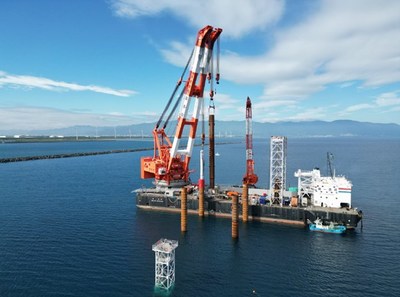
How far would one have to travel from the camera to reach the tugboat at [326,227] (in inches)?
2361

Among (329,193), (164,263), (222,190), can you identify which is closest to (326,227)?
(329,193)

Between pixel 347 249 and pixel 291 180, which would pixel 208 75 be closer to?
pixel 347 249

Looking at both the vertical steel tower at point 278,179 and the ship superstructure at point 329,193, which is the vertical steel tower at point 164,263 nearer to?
the vertical steel tower at point 278,179

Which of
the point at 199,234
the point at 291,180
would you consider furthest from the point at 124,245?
the point at 291,180

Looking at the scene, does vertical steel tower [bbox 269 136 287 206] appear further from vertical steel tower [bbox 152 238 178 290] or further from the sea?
vertical steel tower [bbox 152 238 178 290]

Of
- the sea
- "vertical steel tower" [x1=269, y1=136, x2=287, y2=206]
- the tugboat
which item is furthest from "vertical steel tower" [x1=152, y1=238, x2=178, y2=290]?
"vertical steel tower" [x1=269, y1=136, x2=287, y2=206]

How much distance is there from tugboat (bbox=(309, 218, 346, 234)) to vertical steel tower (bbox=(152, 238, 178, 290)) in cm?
3395

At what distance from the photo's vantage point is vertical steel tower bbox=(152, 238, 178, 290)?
122ft

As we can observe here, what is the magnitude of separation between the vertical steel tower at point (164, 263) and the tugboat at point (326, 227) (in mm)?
33953

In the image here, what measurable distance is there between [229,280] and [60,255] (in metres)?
27.3

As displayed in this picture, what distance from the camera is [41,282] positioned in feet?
132

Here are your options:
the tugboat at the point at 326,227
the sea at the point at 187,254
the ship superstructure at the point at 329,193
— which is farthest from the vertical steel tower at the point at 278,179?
the tugboat at the point at 326,227

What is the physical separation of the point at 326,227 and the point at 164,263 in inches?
1495

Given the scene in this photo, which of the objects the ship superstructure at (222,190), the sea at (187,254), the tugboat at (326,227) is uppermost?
the ship superstructure at (222,190)
